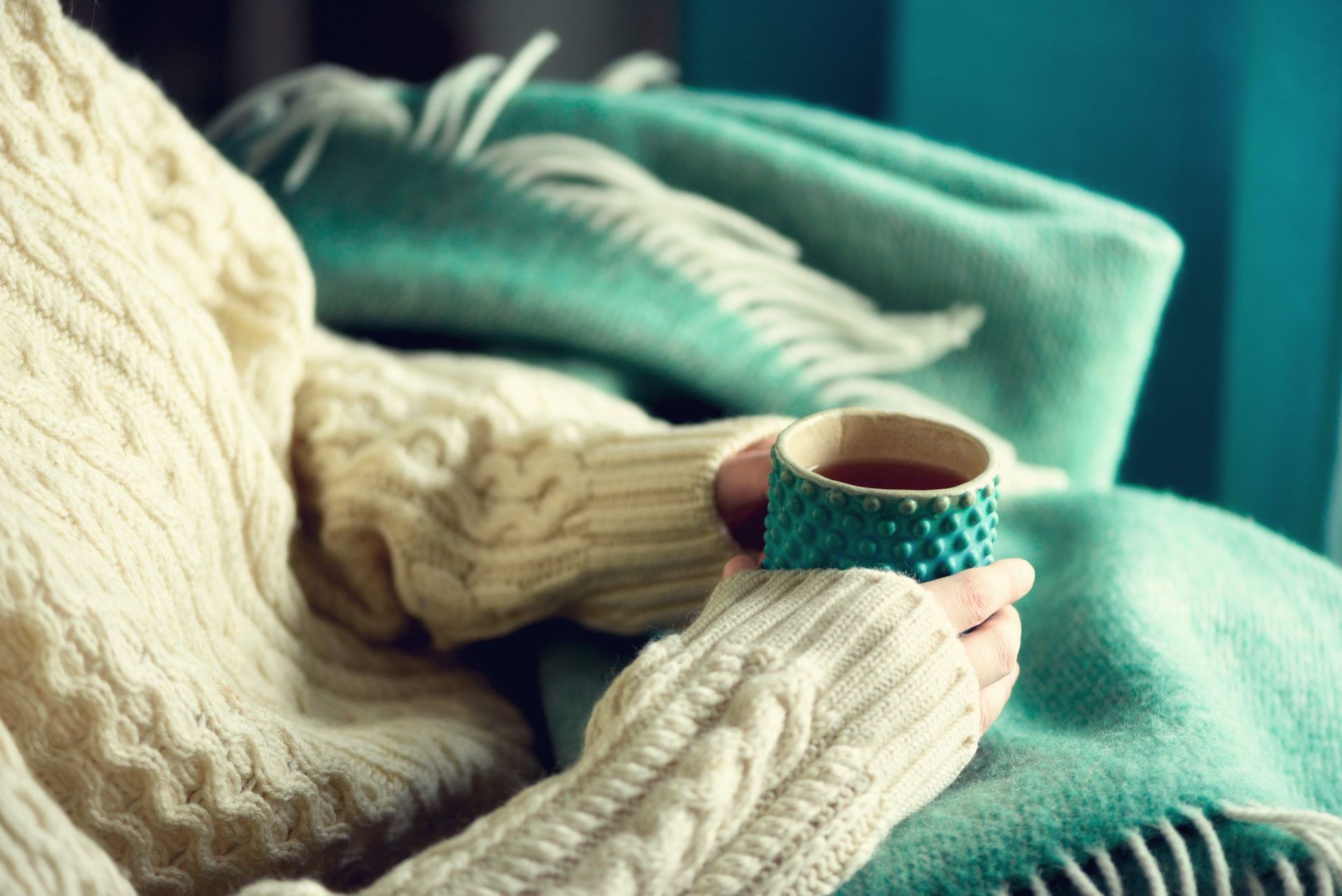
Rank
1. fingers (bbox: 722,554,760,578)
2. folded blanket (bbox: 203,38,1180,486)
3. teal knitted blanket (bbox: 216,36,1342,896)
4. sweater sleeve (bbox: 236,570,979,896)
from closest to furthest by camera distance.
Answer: sweater sleeve (bbox: 236,570,979,896)
fingers (bbox: 722,554,760,578)
teal knitted blanket (bbox: 216,36,1342,896)
folded blanket (bbox: 203,38,1180,486)

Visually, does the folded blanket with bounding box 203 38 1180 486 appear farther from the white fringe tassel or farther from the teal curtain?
the teal curtain

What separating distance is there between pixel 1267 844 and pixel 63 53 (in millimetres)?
735

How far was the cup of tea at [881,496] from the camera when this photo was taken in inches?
20.8

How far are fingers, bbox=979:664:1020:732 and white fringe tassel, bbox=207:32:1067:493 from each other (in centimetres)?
36

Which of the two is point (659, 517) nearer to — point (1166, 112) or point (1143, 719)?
point (1143, 719)

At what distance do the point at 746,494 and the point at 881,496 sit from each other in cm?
18

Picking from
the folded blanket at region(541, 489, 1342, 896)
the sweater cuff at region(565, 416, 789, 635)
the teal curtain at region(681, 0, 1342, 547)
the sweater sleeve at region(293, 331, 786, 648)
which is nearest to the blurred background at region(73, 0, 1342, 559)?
the teal curtain at region(681, 0, 1342, 547)

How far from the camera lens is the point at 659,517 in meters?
0.70

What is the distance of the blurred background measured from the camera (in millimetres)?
1080

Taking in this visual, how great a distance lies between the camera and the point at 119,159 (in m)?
0.70

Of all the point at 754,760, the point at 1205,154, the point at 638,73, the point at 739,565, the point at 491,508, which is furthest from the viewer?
the point at 638,73

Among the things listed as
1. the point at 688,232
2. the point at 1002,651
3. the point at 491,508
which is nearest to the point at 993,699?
the point at 1002,651

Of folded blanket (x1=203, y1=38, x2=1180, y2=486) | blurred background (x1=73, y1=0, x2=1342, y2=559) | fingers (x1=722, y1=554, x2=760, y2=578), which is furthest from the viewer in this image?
blurred background (x1=73, y1=0, x2=1342, y2=559)

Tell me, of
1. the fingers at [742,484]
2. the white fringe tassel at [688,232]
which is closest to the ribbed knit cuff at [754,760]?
the fingers at [742,484]
